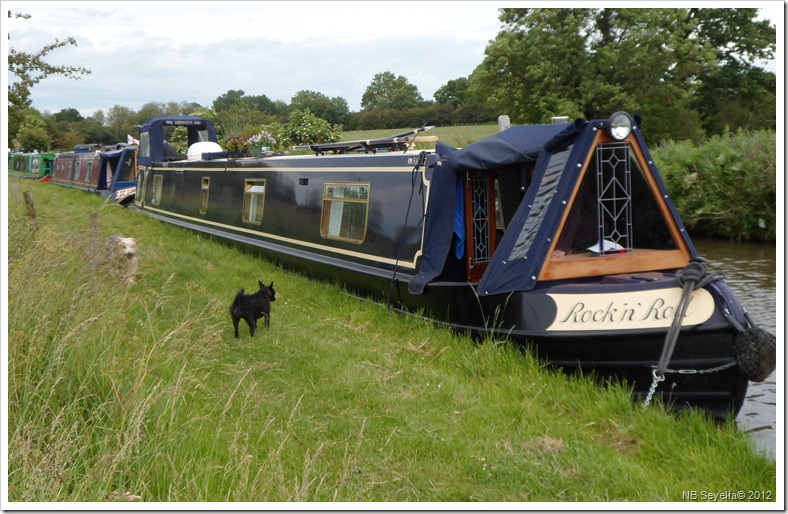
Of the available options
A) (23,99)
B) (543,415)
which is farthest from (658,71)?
(543,415)

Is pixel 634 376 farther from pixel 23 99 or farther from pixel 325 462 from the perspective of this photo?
pixel 23 99

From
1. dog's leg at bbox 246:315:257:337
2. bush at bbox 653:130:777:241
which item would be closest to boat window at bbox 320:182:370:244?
dog's leg at bbox 246:315:257:337

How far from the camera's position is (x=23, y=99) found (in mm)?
11383

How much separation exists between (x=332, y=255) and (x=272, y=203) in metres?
2.19

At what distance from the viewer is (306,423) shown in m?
5.09

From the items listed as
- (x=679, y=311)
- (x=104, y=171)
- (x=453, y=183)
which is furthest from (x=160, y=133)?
(x=679, y=311)

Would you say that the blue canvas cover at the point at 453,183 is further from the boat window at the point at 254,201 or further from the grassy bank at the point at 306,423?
the boat window at the point at 254,201

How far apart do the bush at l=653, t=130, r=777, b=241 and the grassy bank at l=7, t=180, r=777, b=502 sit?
39.4ft

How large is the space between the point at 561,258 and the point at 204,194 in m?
9.37

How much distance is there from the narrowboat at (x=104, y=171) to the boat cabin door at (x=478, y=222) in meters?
12.6

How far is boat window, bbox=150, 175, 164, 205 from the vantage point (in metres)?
16.6

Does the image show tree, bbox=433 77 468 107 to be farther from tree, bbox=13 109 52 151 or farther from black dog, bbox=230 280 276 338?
black dog, bbox=230 280 276 338

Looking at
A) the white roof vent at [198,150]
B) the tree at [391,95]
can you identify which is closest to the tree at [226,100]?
the tree at [391,95]

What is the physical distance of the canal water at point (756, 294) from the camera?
6.36 meters
